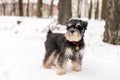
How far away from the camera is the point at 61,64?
6.35 m

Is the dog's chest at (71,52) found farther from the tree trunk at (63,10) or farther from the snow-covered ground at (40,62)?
the tree trunk at (63,10)

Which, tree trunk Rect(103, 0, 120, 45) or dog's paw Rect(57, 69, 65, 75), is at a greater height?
tree trunk Rect(103, 0, 120, 45)

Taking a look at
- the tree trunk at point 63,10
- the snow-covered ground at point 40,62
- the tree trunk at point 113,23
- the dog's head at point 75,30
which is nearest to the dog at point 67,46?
the dog's head at point 75,30

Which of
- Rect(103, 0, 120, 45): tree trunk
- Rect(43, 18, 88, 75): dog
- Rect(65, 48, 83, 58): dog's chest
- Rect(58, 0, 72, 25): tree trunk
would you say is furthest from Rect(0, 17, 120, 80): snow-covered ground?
Rect(58, 0, 72, 25): tree trunk

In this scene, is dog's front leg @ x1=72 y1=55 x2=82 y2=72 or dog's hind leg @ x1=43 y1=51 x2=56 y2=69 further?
dog's hind leg @ x1=43 y1=51 x2=56 y2=69

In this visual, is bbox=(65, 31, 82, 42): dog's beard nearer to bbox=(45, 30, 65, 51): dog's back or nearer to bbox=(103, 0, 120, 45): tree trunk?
bbox=(45, 30, 65, 51): dog's back

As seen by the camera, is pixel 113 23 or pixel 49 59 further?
pixel 113 23

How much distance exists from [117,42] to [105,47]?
65 cm

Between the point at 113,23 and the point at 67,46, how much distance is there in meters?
4.24

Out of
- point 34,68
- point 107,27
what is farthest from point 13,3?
point 34,68

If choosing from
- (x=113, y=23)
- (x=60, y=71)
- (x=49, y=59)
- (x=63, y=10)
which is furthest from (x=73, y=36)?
(x=63, y=10)

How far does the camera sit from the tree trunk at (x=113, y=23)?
392 inches

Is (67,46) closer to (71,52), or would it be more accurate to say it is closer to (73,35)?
(71,52)

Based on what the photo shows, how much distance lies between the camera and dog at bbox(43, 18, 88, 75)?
230 inches
